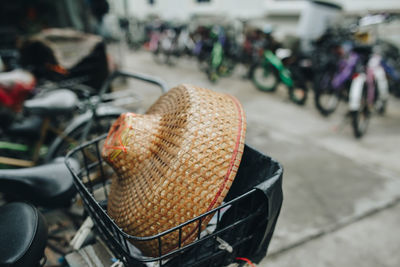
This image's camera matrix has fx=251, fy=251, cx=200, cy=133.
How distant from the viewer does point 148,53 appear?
997 centimetres

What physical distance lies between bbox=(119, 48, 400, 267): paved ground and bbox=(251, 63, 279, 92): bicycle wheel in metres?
0.89

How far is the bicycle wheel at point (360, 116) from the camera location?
11.4 feet

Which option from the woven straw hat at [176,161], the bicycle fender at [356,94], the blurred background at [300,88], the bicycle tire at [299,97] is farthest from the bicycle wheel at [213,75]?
the woven straw hat at [176,161]

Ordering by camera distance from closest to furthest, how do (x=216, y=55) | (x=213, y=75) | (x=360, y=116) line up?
(x=360, y=116) < (x=213, y=75) < (x=216, y=55)

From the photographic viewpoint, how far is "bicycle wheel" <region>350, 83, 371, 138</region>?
346cm

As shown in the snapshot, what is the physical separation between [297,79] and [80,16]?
4803 mm

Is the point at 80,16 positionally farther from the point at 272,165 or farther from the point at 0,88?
the point at 272,165

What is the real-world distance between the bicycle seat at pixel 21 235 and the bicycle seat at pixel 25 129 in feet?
6.11

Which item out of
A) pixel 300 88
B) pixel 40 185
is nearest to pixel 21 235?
pixel 40 185

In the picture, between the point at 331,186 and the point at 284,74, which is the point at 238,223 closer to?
the point at 331,186

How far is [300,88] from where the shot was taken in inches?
189

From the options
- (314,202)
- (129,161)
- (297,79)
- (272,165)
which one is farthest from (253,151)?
(297,79)

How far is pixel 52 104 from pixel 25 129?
0.76 meters

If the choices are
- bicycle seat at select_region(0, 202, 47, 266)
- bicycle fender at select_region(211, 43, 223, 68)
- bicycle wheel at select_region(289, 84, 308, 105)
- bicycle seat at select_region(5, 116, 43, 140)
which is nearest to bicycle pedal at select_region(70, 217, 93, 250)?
bicycle seat at select_region(0, 202, 47, 266)
